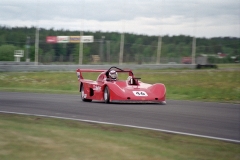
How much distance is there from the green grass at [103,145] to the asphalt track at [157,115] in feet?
2.67

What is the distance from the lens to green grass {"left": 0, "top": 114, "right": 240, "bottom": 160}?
7.97 metres

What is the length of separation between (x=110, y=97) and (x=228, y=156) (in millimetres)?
9171

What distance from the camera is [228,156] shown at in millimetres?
8180

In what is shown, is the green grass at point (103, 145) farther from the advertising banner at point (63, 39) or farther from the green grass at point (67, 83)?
the advertising banner at point (63, 39)

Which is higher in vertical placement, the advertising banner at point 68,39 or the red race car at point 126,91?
the advertising banner at point 68,39

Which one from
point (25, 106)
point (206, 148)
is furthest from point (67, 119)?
point (206, 148)

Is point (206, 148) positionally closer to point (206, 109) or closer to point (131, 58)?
point (206, 109)

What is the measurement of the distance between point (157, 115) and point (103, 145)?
4888mm

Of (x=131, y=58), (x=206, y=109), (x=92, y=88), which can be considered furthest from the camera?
(x=131, y=58)

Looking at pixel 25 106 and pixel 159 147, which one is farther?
pixel 25 106

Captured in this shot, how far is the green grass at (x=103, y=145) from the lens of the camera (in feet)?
26.2

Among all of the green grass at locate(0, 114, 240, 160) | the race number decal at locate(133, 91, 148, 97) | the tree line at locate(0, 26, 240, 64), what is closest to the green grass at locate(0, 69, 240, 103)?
the race number decal at locate(133, 91, 148, 97)

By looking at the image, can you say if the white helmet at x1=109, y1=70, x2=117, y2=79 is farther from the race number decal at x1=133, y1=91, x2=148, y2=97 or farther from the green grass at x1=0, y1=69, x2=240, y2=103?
the green grass at x1=0, y1=69, x2=240, y2=103

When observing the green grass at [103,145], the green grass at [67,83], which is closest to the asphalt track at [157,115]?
the green grass at [103,145]
